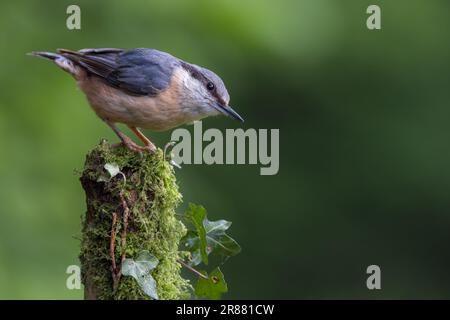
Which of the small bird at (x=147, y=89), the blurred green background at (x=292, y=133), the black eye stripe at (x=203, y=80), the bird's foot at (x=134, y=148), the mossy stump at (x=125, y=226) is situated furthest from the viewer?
the blurred green background at (x=292, y=133)

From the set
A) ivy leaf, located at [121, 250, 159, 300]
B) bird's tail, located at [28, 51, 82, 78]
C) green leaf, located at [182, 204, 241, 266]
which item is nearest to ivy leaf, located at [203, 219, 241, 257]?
green leaf, located at [182, 204, 241, 266]

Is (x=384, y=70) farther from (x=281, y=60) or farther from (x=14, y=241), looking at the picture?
(x=14, y=241)

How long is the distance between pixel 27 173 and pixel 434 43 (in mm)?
4050

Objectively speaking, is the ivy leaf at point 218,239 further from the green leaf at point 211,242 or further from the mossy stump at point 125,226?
the mossy stump at point 125,226

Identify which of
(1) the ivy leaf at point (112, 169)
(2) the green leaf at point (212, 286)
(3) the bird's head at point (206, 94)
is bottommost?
(2) the green leaf at point (212, 286)

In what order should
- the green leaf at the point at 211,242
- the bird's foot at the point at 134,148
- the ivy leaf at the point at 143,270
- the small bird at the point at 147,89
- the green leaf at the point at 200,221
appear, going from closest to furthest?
the ivy leaf at the point at 143,270
the green leaf at the point at 200,221
the green leaf at the point at 211,242
the bird's foot at the point at 134,148
the small bird at the point at 147,89

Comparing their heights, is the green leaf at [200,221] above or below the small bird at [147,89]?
below

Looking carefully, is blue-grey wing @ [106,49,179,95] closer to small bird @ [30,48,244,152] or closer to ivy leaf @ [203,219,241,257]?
small bird @ [30,48,244,152]

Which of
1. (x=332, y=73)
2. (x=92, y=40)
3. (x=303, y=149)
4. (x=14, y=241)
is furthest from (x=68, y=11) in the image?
(x=303, y=149)

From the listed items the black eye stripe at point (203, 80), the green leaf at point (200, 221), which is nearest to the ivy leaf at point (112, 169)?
the green leaf at point (200, 221)

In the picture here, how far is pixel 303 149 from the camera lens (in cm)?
923

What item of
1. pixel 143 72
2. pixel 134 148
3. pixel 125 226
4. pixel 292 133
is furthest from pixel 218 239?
pixel 292 133

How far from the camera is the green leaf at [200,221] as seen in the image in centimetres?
452

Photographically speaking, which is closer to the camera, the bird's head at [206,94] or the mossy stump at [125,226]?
the mossy stump at [125,226]
